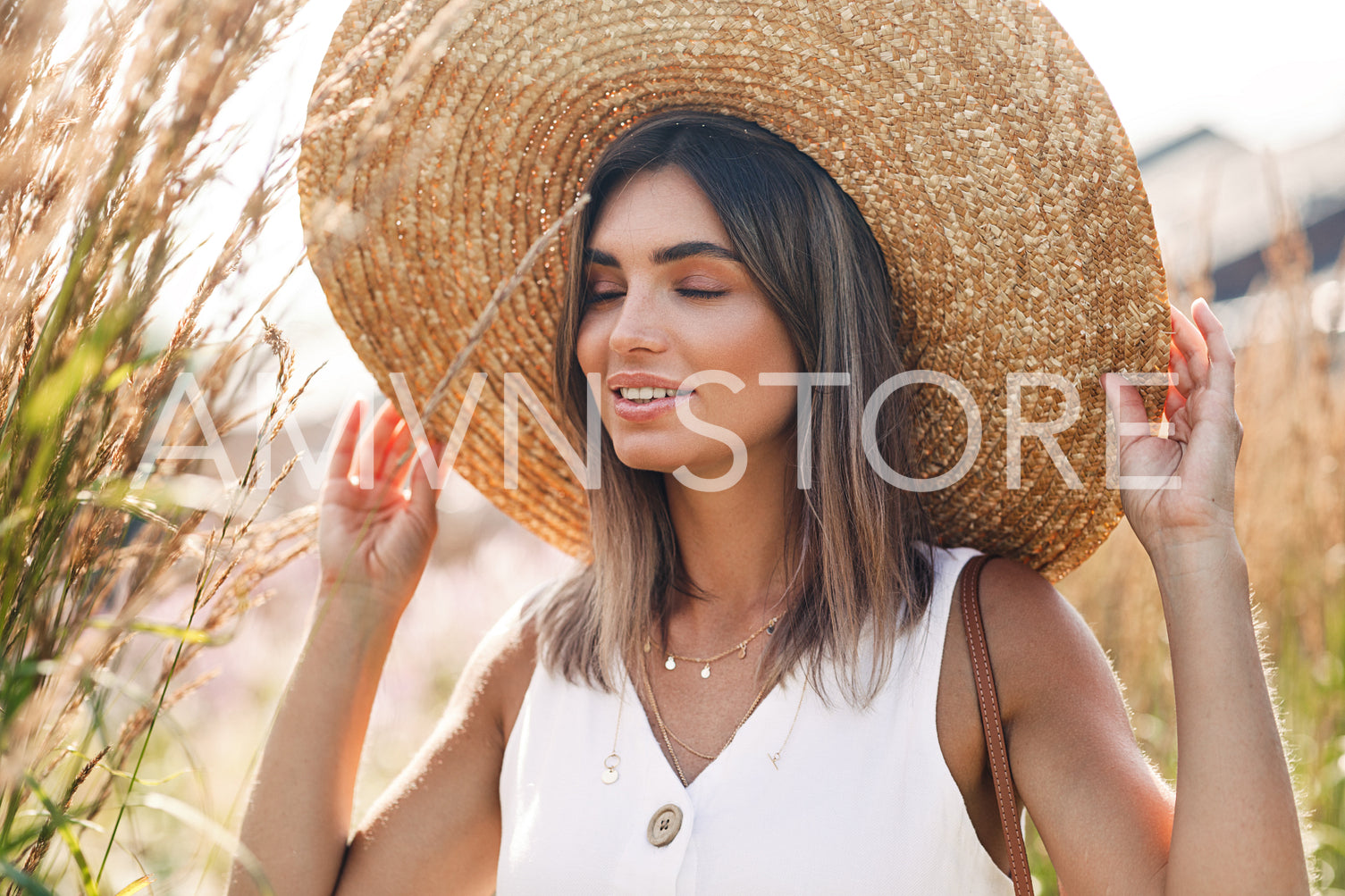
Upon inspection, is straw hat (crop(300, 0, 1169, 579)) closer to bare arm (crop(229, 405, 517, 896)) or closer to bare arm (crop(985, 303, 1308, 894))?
bare arm (crop(985, 303, 1308, 894))

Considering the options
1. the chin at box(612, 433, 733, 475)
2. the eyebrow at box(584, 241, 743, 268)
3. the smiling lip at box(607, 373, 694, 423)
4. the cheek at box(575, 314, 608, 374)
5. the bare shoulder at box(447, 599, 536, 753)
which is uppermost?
the eyebrow at box(584, 241, 743, 268)

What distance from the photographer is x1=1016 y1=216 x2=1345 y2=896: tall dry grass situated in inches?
110

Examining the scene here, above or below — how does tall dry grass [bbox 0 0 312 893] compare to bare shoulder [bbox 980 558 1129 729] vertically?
above

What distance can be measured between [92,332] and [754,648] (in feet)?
4.03

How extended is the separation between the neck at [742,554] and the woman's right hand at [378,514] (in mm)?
515

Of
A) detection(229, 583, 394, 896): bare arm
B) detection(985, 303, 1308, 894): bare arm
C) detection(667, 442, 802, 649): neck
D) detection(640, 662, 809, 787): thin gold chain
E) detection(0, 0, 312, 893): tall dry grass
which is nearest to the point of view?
detection(0, 0, 312, 893): tall dry grass

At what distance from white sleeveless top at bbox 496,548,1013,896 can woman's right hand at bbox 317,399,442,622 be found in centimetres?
46

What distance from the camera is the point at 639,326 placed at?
5.80 feet

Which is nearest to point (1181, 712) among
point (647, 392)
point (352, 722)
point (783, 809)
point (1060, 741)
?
point (1060, 741)

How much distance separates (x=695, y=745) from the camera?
181 cm

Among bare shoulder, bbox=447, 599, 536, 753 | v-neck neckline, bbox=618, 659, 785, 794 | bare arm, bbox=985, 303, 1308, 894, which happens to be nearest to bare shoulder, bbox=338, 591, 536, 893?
bare shoulder, bbox=447, 599, 536, 753

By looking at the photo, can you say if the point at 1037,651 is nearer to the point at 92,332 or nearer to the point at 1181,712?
the point at 1181,712

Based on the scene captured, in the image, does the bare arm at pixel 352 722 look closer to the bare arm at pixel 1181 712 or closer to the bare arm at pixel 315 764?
the bare arm at pixel 315 764

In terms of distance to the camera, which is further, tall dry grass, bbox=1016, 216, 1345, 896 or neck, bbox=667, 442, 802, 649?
tall dry grass, bbox=1016, 216, 1345, 896
